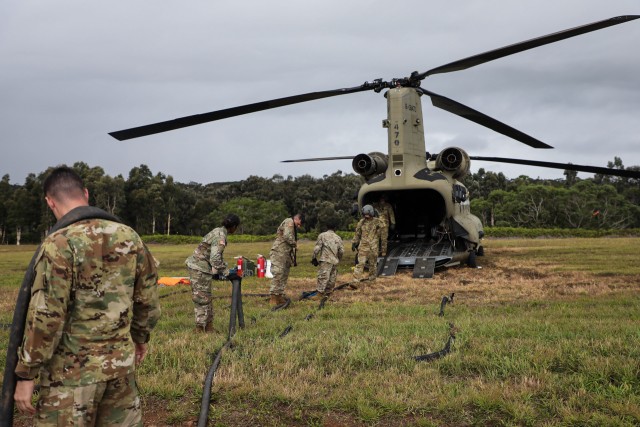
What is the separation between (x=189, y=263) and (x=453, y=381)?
3.81 metres

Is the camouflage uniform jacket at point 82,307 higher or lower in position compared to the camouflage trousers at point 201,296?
higher

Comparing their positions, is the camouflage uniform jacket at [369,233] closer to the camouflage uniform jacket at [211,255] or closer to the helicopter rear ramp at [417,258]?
the helicopter rear ramp at [417,258]

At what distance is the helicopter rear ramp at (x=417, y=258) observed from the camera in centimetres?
1334

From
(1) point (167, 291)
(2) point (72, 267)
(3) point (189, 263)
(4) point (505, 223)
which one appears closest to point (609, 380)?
(2) point (72, 267)

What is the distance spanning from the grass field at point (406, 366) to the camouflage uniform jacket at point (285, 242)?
3.93ft

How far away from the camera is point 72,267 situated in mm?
2766

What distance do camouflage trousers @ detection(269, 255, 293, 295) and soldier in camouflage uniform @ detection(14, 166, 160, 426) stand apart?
6.43 meters

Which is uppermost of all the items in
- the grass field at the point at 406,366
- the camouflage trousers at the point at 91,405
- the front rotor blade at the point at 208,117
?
the front rotor blade at the point at 208,117

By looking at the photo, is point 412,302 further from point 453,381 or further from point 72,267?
point 72,267

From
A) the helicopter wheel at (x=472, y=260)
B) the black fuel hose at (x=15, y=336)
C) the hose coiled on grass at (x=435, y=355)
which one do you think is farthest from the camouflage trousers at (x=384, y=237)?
the black fuel hose at (x=15, y=336)

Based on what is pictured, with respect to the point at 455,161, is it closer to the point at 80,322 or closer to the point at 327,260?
the point at 327,260

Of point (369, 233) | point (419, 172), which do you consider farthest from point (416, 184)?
point (369, 233)

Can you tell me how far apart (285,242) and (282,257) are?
0.29 m

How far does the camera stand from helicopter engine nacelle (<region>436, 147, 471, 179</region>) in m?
14.7
